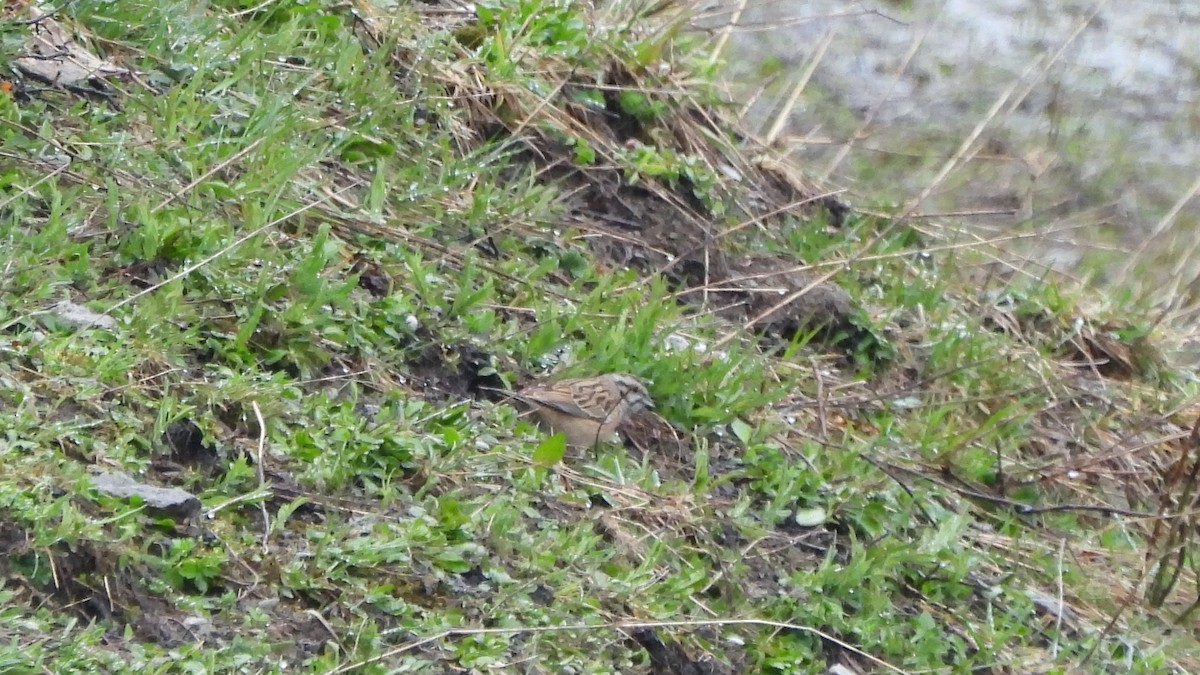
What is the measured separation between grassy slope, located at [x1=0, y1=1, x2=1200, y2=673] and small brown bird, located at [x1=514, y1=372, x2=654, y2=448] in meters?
0.10

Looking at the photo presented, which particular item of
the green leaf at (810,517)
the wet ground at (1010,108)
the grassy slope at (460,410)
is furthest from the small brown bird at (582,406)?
the wet ground at (1010,108)

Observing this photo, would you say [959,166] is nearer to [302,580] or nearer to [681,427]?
[681,427]

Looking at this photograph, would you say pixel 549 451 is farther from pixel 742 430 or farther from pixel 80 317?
pixel 80 317

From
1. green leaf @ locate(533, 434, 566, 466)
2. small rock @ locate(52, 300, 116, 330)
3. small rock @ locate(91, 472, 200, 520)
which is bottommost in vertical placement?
green leaf @ locate(533, 434, 566, 466)

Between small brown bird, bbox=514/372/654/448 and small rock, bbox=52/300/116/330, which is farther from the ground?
small rock, bbox=52/300/116/330

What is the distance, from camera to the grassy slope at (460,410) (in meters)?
3.78

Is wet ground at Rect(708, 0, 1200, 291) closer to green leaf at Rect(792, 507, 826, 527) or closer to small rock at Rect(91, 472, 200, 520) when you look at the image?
green leaf at Rect(792, 507, 826, 527)

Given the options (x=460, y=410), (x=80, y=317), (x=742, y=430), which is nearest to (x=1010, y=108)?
(x=742, y=430)

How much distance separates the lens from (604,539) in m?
4.59

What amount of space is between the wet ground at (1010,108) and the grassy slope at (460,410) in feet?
3.94

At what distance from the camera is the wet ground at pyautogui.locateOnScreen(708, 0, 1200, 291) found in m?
8.40

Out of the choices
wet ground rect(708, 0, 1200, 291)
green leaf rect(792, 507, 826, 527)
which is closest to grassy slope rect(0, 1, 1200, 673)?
green leaf rect(792, 507, 826, 527)

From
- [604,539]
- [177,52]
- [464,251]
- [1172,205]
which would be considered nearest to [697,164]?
[464,251]

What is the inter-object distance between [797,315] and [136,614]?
11.6 ft
